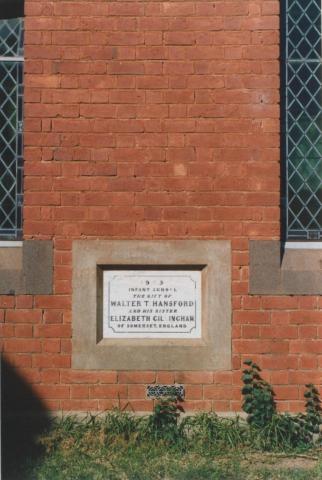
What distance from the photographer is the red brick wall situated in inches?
206

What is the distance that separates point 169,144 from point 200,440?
2288 mm

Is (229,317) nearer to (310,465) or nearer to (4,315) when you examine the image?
(310,465)

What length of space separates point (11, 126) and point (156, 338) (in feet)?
7.00

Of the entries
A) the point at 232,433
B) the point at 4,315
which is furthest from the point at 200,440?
the point at 4,315

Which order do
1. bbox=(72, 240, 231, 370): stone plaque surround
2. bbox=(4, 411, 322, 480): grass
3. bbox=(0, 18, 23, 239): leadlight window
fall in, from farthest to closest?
bbox=(0, 18, 23, 239): leadlight window → bbox=(72, 240, 231, 370): stone plaque surround → bbox=(4, 411, 322, 480): grass

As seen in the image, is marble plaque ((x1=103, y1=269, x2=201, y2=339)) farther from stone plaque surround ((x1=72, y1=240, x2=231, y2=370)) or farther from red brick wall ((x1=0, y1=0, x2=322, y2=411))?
red brick wall ((x1=0, y1=0, x2=322, y2=411))

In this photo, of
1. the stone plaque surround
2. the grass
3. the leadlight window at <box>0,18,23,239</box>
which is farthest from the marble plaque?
the leadlight window at <box>0,18,23,239</box>

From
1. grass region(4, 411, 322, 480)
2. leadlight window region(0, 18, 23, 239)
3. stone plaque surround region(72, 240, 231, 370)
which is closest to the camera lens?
grass region(4, 411, 322, 480)

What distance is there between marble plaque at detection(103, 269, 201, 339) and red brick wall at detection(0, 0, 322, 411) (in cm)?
30

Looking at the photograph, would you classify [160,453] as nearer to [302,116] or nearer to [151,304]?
[151,304]

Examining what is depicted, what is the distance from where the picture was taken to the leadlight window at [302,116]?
552 centimetres

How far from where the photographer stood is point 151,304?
5.25 m

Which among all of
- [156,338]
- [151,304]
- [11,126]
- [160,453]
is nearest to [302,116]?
[151,304]

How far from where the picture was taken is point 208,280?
523 cm
